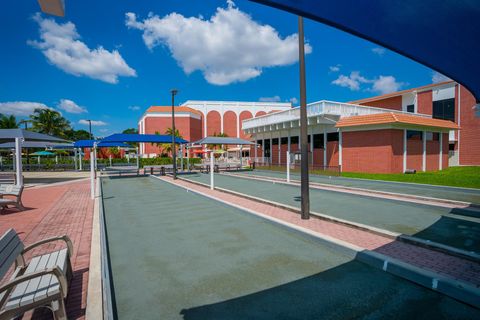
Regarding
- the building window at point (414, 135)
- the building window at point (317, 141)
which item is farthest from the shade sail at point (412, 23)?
the building window at point (317, 141)

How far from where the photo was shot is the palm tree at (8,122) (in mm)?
42156

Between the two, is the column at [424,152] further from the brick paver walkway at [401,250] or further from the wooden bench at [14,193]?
the wooden bench at [14,193]

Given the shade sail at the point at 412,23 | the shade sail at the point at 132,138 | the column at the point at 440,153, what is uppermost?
the shade sail at the point at 132,138

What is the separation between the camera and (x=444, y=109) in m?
29.0

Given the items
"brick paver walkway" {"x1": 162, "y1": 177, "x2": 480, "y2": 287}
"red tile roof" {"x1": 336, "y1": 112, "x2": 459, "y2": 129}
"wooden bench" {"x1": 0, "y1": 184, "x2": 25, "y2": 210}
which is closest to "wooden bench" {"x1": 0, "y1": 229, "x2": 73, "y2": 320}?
"brick paver walkway" {"x1": 162, "y1": 177, "x2": 480, "y2": 287}

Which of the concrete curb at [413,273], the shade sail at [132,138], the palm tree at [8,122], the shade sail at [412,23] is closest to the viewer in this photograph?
the shade sail at [412,23]

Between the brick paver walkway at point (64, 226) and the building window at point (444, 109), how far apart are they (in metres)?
34.8

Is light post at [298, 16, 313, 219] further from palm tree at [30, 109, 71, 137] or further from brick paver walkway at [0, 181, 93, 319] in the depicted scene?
palm tree at [30, 109, 71, 137]

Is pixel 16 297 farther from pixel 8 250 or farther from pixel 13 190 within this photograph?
pixel 13 190

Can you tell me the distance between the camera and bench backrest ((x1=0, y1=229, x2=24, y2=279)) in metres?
2.83

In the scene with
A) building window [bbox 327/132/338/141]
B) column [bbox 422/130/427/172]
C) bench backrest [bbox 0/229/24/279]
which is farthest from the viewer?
building window [bbox 327/132/338/141]

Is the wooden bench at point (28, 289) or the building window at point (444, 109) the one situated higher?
the building window at point (444, 109)

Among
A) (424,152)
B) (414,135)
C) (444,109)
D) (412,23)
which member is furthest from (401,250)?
(444,109)

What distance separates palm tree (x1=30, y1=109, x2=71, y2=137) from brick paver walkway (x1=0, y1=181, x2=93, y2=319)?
38.7 meters
